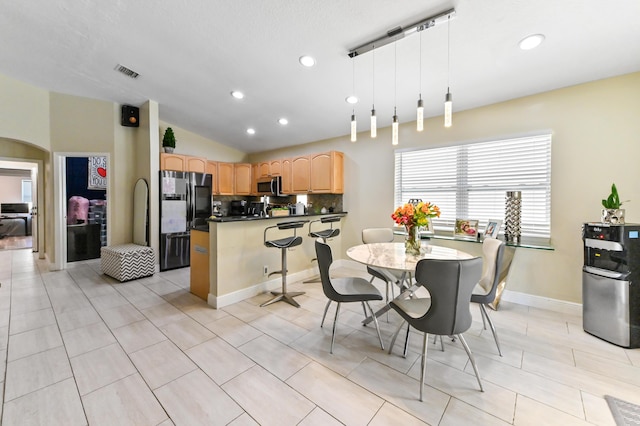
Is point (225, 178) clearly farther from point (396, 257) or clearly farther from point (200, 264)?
point (396, 257)

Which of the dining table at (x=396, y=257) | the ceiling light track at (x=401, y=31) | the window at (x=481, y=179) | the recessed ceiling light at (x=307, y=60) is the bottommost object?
the dining table at (x=396, y=257)

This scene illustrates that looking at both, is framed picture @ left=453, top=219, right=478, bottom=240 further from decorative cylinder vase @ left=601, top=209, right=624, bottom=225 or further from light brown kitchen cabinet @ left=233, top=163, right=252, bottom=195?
light brown kitchen cabinet @ left=233, top=163, right=252, bottom=195

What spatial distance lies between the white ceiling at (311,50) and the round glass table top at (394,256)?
6.46 ft

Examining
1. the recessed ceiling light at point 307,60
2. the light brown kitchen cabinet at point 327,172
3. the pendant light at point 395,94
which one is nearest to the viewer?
the pendant light at point 395,94

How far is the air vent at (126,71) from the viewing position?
138 inches

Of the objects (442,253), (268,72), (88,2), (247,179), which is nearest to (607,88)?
(442,253)

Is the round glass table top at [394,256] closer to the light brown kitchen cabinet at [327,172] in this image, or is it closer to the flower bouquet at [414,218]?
the flower bouquet at [414,218]

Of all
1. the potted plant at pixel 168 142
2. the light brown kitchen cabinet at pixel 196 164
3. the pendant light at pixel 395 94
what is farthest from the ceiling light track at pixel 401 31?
the light brown kitchen cabinet at pixel 196 164

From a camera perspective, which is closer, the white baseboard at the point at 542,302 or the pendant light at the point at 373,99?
the pendant light at the point at 373,99

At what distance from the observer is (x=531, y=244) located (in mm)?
3016

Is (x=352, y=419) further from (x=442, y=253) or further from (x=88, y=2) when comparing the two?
(x=88, y=2)

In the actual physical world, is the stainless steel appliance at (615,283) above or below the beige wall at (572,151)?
below

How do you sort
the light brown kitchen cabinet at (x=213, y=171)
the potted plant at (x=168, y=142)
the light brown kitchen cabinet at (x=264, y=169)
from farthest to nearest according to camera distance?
the light brown kitchen cabinet at (x=264, y=169) → the light brown kitchen cabinet at (x=213, y=171) → the potted plant at (x=168, y=142)

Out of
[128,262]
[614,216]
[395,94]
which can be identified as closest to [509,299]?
[614,216]
